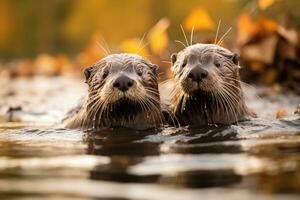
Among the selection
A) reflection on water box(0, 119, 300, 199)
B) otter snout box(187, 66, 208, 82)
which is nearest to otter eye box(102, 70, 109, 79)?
reflection on water box(0, 119, 300, 199)

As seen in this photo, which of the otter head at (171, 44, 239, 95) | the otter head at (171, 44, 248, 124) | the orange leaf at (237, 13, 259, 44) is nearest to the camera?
the otter head at (171, 44, 239, 95)

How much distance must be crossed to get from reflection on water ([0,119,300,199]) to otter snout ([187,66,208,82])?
35 cm

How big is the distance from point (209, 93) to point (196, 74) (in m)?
0.25

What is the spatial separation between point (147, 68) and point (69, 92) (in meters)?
4.55

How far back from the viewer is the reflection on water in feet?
10.1

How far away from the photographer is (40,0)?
869 inches

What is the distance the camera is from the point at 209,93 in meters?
5.31

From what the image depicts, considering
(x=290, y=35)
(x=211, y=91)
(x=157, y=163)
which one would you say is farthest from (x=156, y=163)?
(x=290, y=35)

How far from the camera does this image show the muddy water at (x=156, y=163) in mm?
3072

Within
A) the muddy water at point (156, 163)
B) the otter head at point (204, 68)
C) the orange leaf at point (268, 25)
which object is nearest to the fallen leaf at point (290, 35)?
the orange leaf at point (268, 25)

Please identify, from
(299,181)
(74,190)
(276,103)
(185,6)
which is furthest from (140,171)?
A: (185,6)

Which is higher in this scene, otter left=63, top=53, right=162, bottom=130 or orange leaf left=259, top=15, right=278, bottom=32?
orange leaf left=259, top=15, right=278, bottom=32

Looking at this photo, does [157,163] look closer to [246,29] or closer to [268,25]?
[268,25]

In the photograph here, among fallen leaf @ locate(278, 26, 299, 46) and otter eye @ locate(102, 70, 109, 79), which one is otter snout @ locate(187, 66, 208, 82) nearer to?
otter eye @ locate(102, 70, 109, 79)
